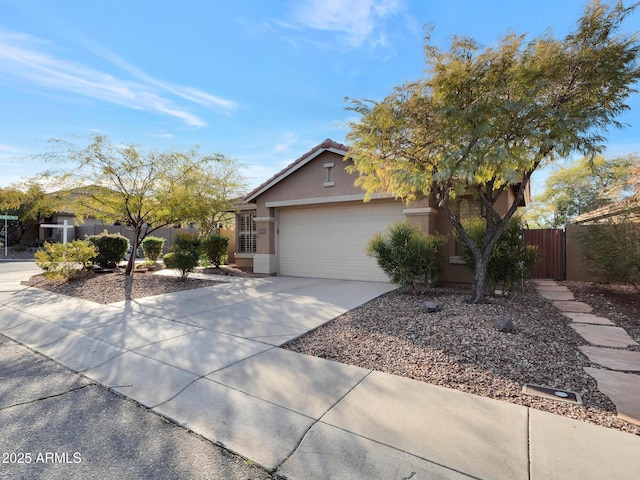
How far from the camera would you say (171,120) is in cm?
1165

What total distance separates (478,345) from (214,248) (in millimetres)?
12485

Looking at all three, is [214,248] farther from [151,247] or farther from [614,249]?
[614,249]

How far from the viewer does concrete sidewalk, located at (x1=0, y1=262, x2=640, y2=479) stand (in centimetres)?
240

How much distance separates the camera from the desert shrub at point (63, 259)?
1054 centimetres

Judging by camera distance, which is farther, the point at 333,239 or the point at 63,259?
the point at 333,239

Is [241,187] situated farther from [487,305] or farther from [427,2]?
[487,305]

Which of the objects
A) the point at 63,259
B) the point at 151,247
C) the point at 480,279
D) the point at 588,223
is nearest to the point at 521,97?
the point at 480,279

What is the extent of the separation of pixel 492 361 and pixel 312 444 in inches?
105

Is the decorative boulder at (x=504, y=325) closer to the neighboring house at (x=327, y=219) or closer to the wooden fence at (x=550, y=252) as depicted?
the neighboring house at (x=327, y=219)

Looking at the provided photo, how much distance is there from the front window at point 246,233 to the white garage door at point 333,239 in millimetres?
2498

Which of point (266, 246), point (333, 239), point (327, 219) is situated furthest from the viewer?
point (266, 246)

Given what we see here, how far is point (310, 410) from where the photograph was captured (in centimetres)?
313

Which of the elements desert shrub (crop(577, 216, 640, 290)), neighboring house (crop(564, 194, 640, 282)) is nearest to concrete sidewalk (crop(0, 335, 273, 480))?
desert shrub (crop(577, 216, 640, 290))

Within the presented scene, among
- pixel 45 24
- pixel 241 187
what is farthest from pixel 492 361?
pixel 241 187
